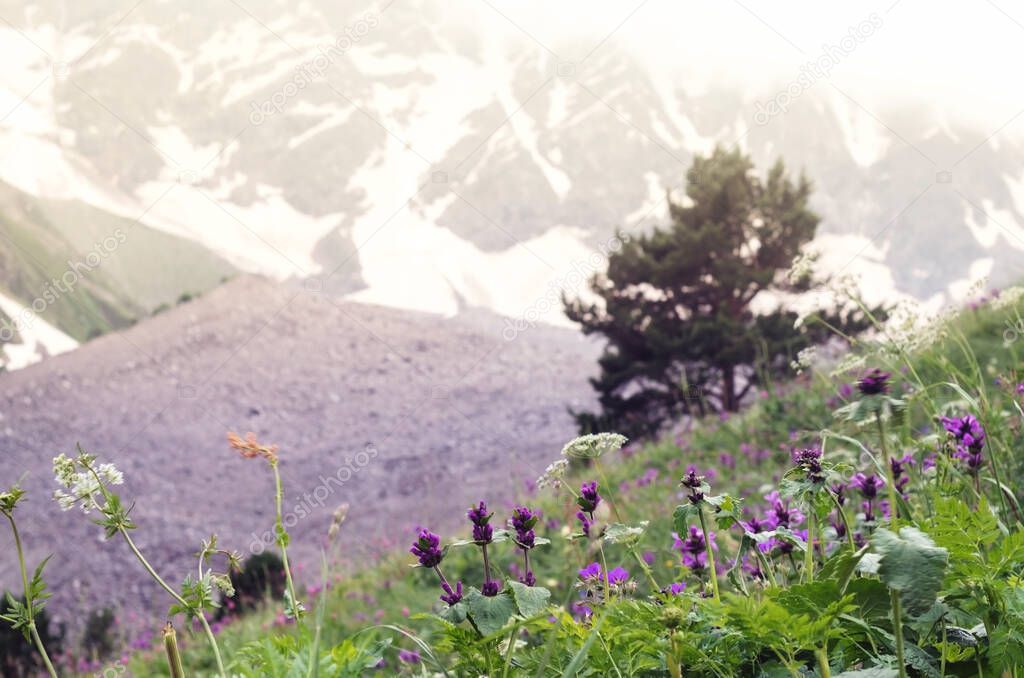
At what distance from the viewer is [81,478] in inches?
46.7

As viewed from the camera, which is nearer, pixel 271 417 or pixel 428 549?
pixel 428 549

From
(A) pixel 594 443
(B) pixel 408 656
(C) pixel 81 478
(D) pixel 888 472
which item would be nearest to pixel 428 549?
(A) pixel 594 443

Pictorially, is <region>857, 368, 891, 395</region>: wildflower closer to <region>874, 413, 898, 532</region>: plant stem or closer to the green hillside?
<region>874, 413, 898, 532</region>: plant stem

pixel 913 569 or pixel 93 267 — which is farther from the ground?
pixel 93 267

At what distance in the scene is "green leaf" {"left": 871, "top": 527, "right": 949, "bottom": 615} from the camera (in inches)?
33.9

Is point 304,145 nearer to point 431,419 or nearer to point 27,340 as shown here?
point 27,340

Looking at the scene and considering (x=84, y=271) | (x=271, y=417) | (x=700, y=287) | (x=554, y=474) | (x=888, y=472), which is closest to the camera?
(x=888, y=472)

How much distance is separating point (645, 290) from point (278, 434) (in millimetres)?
10416

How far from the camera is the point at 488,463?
1733 cm

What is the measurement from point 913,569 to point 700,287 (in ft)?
35.4

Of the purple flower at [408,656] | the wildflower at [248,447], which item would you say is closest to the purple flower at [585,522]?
the wildflower at [248,447]

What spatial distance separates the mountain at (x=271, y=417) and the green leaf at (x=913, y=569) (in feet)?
37.9

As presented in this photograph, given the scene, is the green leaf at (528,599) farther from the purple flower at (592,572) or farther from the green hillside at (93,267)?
the green hillside at (93,267)

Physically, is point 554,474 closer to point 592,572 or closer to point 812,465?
point 592,572
